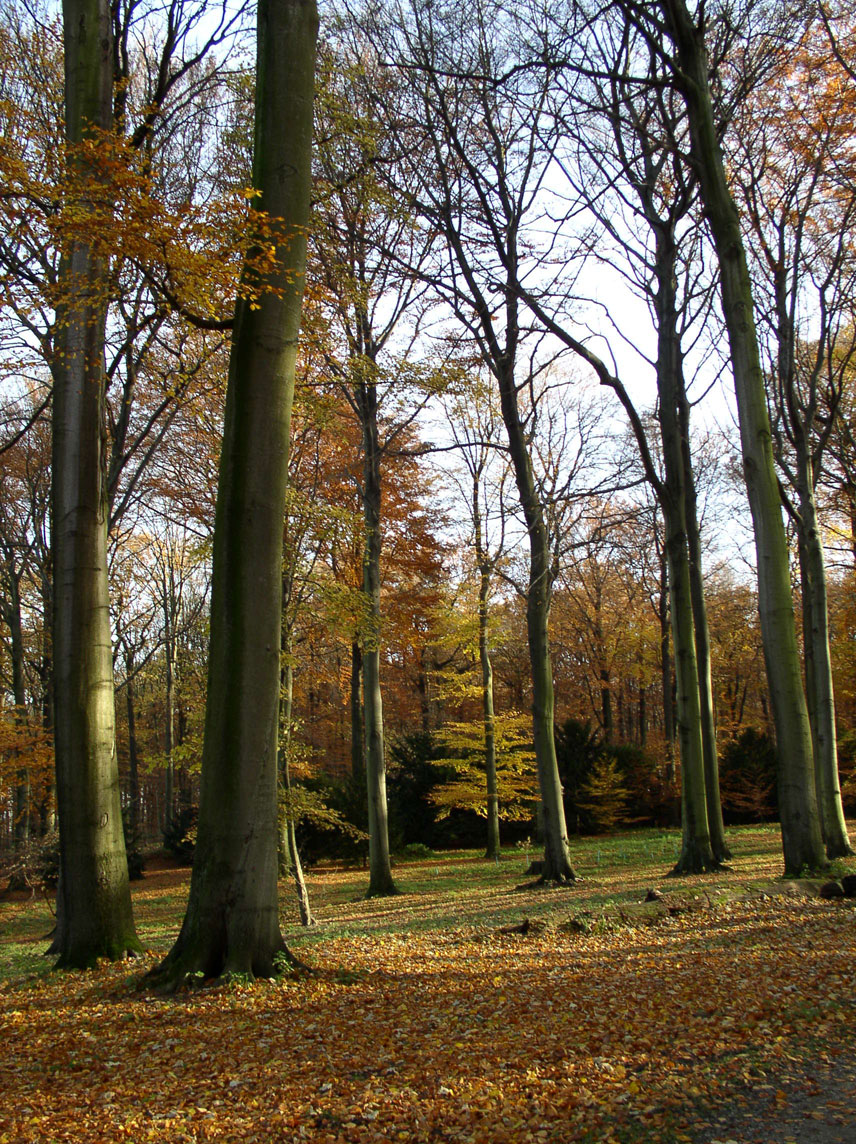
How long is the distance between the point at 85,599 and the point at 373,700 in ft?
22.6

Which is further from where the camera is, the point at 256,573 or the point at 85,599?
the point at 85,599

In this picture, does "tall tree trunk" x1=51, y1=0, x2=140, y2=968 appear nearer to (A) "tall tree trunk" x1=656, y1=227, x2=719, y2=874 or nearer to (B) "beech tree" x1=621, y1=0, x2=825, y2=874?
(B) "beech tree" x1=621, y1=0, x2=825, y2=874

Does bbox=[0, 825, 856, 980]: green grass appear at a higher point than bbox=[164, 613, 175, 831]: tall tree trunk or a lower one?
lower

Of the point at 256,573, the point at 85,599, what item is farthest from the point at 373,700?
the point at 256,573

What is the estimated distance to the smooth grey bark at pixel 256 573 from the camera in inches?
205

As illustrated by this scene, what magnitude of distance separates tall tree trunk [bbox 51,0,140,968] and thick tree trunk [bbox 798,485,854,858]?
9.53 meters

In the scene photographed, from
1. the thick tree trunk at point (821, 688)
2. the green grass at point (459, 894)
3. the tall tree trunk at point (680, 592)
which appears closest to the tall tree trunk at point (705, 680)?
the green grass at point (459, 894)

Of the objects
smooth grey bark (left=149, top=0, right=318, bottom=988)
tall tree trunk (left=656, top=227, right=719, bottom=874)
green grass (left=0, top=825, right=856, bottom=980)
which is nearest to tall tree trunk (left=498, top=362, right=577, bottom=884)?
green grass (left=0, top=825, right=856, bottom=980)

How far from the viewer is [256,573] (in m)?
5.53

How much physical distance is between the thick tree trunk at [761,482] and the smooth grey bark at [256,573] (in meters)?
5.00

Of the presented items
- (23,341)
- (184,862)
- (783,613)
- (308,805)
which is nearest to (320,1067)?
(308,805)

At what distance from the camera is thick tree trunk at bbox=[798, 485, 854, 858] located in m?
11.2

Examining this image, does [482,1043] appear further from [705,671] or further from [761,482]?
[705,671]

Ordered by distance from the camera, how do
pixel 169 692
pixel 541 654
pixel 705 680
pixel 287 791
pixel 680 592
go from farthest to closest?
pixel 169 692 → pixel 541 654 → pixel 705 680 → pixel 680 592 → pixel 287 791
